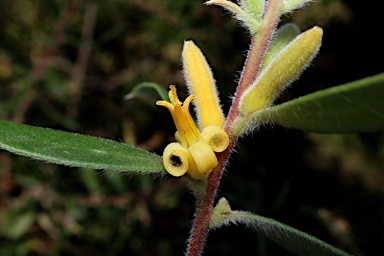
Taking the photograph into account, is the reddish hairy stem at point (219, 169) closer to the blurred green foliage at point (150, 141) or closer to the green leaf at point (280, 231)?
the green leaf at point (280, 231)

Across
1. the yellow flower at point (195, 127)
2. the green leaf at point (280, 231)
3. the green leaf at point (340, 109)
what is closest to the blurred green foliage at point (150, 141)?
the green leaf at point (280, 231)

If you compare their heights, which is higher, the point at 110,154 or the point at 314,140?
the point at 314,140

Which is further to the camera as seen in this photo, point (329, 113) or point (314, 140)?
point (314, 140)

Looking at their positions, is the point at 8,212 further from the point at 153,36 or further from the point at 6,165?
the point at 153,36

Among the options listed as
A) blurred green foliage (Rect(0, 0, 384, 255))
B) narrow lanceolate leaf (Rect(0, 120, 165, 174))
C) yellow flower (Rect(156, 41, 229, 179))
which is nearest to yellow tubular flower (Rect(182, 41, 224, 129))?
yellow flower (Rect(156, 41, 229, 179))

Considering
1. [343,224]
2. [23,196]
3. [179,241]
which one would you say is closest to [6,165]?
[23,196]

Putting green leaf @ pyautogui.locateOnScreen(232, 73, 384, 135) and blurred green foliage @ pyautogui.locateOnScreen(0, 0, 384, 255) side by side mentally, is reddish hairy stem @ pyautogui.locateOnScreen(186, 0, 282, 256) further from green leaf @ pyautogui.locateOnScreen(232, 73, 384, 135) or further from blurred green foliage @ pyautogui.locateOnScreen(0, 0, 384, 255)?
blurred green foliage @ pyautogui.locateOnScreen(0, 0, 384, 255)
